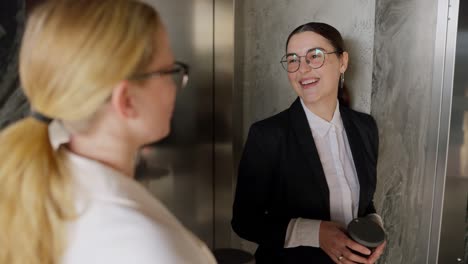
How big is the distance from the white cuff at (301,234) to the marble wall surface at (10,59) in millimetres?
898

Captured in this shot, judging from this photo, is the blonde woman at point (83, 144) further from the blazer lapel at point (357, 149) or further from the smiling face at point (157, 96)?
the blazer lapel at point (357, 149)

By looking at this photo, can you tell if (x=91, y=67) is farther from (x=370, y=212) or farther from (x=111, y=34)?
(x=370, y=212)

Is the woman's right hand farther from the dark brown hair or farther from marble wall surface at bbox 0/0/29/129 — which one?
marble wall surface at bbox 0/0/29/129

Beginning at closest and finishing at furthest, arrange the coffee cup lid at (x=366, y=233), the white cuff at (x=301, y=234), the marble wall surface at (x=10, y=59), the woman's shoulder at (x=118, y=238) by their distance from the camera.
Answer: the woman's shoulder at (x=118, y=238)
the marble wall surface at (x=10, y=59)
the coffee cup lid at (x=366, y=233)
the white cuff at (x=301, y=234)

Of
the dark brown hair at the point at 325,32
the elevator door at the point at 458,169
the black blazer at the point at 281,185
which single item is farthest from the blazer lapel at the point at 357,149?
the elevator door at the point at 458,169

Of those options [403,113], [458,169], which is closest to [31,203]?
[403,113]

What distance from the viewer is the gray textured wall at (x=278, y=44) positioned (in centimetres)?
179

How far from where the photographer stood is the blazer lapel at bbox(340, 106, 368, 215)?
5.20 feet

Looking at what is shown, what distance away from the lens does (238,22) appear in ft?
6.73

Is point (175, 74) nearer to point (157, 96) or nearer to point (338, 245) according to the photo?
point (157, 96)

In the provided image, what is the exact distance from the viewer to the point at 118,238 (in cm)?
66

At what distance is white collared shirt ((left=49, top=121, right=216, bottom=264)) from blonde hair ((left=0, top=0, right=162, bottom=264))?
2 centimetres

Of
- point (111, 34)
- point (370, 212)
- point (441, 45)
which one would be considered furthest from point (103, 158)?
point (441, 45)

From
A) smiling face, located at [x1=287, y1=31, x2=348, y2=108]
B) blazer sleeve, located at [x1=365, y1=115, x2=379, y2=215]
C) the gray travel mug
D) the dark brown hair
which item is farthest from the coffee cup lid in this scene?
the dark brown hair
